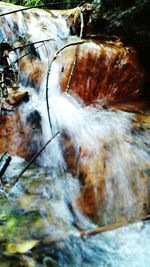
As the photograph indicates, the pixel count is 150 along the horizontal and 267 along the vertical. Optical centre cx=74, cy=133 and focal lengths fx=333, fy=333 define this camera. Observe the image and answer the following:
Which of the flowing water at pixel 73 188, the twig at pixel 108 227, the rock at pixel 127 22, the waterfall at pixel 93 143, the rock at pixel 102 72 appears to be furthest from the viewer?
the rock at pixel 127 22

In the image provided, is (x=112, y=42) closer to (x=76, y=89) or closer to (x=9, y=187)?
(x=76, y=89)

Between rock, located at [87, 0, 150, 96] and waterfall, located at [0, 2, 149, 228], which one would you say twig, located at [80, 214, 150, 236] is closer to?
waterfall, located at [0, 2, 149, 228]

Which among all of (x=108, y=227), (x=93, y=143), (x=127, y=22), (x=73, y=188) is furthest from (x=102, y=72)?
(x=108, y=227)

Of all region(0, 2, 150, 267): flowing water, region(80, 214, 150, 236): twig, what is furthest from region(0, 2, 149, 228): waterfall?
region(80, 214, 150, 236): twig

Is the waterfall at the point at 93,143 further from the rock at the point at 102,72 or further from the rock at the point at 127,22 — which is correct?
the rock at the point at 127,22

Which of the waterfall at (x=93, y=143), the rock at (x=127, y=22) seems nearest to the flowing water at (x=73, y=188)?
the waterfall at (x=93, y=143)

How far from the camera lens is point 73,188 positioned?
11.5ft

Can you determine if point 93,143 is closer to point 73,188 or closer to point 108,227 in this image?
point 73,188

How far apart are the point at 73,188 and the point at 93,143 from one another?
0.60 meters

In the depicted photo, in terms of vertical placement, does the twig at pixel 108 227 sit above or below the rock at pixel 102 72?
below

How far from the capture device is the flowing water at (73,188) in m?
2.54

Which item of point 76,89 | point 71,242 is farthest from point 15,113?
point 71,242

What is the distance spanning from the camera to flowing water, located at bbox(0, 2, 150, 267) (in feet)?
8.32

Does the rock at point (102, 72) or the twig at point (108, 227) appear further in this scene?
the rock at point (102, 72)
